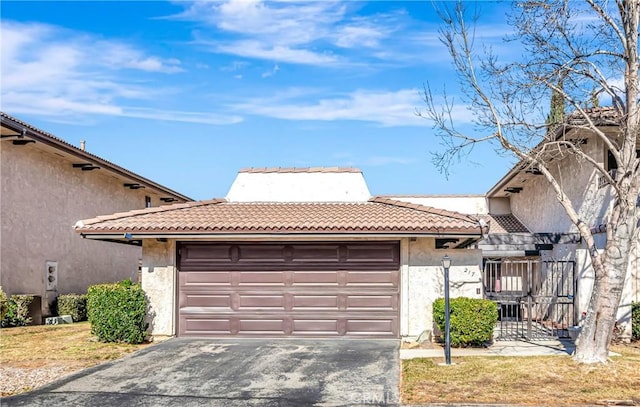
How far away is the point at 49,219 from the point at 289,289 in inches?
376

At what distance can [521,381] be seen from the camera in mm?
9609

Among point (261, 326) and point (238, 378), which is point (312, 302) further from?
point (238, 378)

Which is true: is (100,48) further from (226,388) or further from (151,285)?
(226,388)

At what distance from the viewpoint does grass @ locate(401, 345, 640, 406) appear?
8.67 metres

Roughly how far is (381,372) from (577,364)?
134 inches

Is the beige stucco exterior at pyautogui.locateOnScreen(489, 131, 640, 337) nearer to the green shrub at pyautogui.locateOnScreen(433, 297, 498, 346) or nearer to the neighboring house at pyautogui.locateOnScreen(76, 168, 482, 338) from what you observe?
the neighboring house at pyautogui.locateOnScreen(76, 168, 482, 338)

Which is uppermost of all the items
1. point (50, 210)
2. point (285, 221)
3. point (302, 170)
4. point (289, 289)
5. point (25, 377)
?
point (302, 170)

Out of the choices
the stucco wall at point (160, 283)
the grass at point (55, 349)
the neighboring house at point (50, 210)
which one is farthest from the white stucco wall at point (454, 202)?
the grass at point (55, 349)

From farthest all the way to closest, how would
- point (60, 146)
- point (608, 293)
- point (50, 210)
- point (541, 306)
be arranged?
1. point (50, 210)
2. point (541, 306)
3. point (60, 146)
4. point (608, 293)

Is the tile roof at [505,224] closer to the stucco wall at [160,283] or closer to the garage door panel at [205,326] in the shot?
the garage door panel at [205,326]

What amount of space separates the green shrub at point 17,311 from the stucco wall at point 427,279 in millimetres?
10654

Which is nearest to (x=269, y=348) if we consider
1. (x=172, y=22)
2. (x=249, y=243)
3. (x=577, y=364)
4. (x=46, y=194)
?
(x=249, y=243)

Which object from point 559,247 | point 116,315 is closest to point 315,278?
point 116,315

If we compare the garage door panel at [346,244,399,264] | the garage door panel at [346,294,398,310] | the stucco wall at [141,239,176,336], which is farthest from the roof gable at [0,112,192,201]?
the garage door panel at [346,294,398,310]
